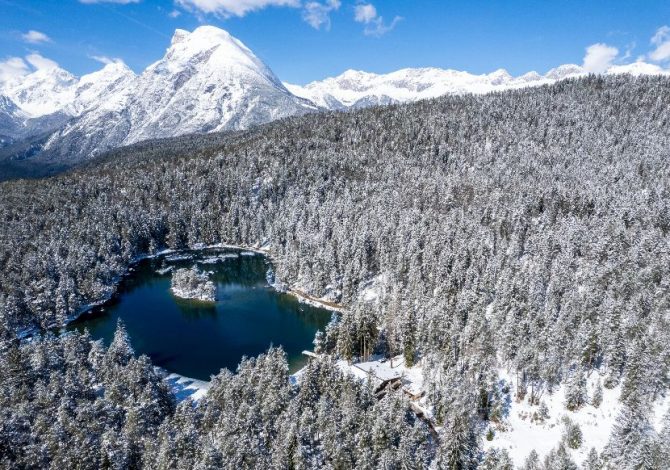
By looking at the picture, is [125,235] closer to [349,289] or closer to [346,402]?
[349,289]

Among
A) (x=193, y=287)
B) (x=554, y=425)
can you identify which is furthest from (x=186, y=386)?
(x=554, y=425)

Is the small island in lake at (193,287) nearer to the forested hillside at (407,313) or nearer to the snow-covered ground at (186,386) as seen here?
the forested hillside at (407,313)

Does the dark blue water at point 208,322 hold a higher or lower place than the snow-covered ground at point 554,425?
lower

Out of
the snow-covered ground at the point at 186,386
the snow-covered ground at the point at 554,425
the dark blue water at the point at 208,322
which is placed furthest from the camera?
the dark blue water at the point at 208,322

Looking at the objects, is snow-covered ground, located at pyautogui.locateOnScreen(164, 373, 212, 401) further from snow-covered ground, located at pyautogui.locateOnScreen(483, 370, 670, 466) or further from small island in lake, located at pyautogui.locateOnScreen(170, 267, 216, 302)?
snow-covered ground, located at pyautogui.locateOnScreen(483, 370, 670, 466)

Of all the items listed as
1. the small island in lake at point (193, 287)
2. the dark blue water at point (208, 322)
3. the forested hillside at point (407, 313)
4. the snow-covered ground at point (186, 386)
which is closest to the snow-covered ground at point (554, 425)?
the forested hillside at point (407, 313)

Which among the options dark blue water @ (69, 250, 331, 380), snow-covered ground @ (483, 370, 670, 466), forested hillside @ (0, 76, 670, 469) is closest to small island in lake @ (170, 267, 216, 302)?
dark blue water @ (69, 250, 331, 380)

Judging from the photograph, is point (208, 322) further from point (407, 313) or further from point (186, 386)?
point (407, 313)
